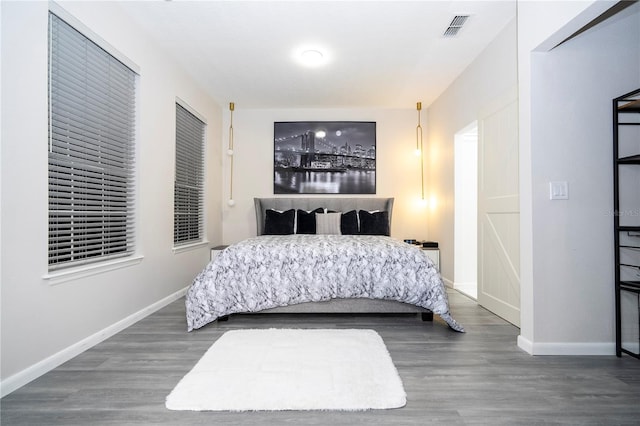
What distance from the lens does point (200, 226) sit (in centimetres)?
466

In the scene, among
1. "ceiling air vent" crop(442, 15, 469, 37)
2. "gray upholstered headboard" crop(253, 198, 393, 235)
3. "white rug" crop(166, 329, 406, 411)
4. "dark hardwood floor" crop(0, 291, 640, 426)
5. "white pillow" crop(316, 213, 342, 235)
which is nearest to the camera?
"dark hardwood floor" crop(0, 291, 640, 426)

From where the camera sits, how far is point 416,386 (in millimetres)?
1879

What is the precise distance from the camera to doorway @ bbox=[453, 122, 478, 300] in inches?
169

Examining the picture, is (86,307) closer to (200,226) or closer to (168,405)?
(168,405)

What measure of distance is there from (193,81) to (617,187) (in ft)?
14.2

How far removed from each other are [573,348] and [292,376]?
1.92m

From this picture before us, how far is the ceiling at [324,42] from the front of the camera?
9.18 ft

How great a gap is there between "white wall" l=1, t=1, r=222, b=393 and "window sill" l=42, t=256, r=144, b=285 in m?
0.03

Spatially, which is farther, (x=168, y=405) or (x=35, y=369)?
(x=35, y=369)

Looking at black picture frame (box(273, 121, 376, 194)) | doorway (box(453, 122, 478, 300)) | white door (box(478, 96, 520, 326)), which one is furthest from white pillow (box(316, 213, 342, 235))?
white door (box(478, 96, 520, 326))

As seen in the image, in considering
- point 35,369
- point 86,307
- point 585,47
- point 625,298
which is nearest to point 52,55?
point 86,307

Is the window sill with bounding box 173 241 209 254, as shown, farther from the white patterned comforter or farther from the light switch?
the light switch

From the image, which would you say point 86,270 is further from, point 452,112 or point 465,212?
point 452,112

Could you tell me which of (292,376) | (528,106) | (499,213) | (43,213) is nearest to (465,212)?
(499,213)
